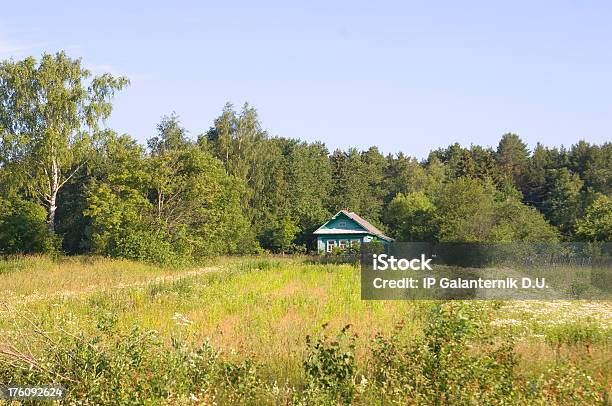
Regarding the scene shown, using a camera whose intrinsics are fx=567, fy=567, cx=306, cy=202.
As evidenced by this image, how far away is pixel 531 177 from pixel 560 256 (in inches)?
1787

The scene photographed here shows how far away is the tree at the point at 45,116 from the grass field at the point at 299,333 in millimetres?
12788

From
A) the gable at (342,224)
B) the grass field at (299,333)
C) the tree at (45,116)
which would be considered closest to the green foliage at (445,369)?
the grass field at (299,333)

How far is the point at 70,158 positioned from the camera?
28891 millimetres

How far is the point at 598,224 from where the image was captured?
2328cm

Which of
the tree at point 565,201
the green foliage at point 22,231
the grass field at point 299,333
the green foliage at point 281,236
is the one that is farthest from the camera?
the tree at point 565,201

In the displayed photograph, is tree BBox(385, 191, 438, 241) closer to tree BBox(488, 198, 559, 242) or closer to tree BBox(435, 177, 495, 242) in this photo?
tree BBox(435, 177, 495, 242)

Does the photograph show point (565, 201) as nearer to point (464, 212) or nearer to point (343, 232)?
point (343, 232)

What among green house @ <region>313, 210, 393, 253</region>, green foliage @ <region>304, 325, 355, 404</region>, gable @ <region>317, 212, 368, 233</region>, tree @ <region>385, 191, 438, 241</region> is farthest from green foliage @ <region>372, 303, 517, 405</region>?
gable @ <region>317, 212, 368, 233</region>

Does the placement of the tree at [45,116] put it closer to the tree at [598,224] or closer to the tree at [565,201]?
the tree at [598,224]

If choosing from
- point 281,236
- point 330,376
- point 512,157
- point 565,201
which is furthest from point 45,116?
point 512,157

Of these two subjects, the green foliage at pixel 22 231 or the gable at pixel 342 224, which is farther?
the gable at pixel 342 224

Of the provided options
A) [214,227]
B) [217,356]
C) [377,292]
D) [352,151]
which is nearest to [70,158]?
[214,227]

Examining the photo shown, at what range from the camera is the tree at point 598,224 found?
23.0m

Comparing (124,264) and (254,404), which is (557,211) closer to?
(124,264)
